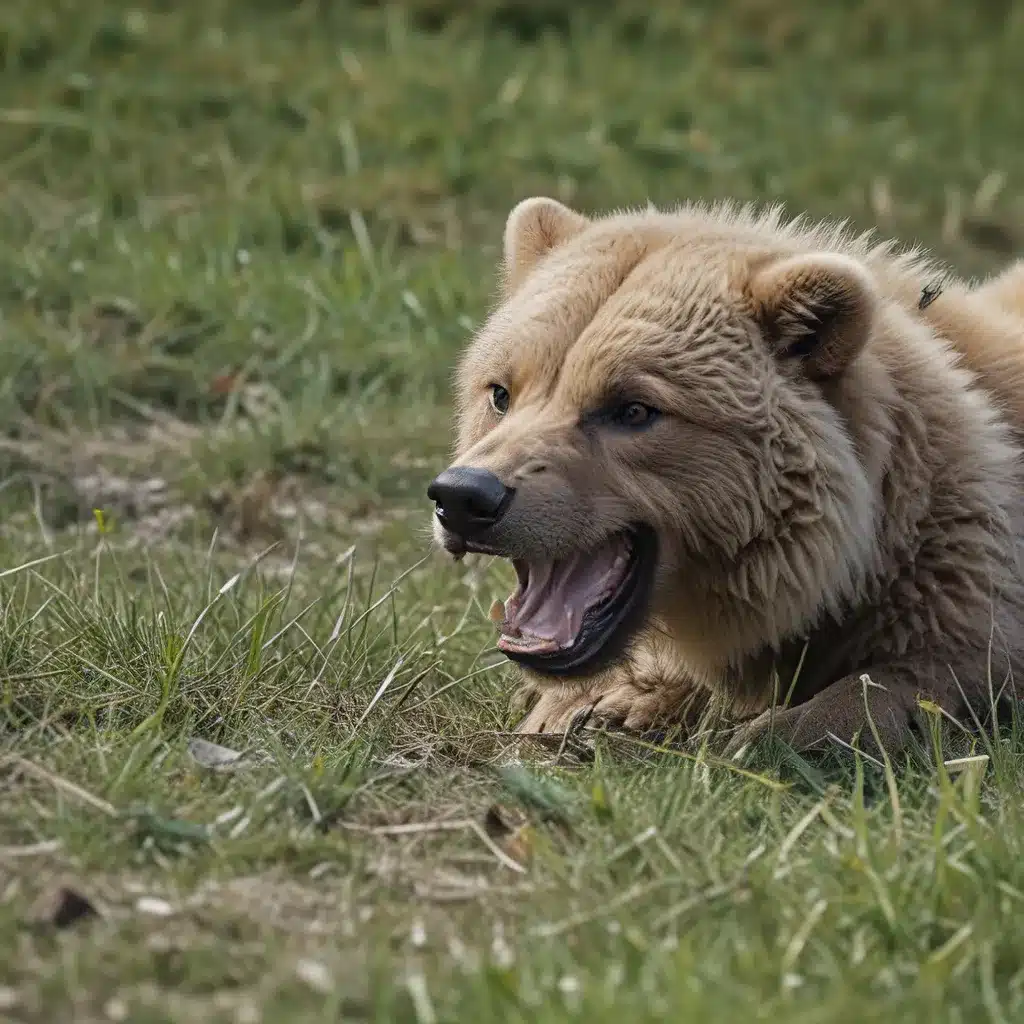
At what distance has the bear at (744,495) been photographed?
13.6 ft

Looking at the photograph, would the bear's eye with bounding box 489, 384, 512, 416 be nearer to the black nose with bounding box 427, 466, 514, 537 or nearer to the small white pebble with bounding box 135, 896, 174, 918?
the black nose with bounding box 427, 466, 514, 537

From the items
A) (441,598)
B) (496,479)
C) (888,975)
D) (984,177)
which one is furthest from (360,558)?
(984,177)

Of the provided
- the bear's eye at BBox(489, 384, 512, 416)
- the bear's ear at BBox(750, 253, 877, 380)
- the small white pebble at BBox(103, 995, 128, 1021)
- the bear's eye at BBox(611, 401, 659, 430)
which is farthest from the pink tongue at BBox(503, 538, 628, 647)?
the small white pebble at BBox(103, 995, 128, 1021)

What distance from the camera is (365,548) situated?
6.19 meters

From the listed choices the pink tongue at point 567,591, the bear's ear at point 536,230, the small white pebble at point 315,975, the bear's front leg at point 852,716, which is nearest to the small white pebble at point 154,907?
the small white pebble at point 315,975

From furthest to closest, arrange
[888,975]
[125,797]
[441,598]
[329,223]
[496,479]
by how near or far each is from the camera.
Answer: [329,223] < [441,598] < [496,479] < [125,797] < [888,975]

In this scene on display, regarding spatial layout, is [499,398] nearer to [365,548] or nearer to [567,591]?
[567,591]

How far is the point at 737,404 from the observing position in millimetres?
4164

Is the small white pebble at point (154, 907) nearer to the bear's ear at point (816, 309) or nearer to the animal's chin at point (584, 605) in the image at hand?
the animal's chin at point (584, 605)

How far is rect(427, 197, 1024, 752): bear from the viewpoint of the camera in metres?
4.16

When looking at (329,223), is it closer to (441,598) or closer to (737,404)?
(441,598)

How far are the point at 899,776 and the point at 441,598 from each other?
188 centimetres

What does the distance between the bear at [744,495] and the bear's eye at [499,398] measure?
1cm

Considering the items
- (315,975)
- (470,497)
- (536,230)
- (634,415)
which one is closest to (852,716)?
(634,415)
